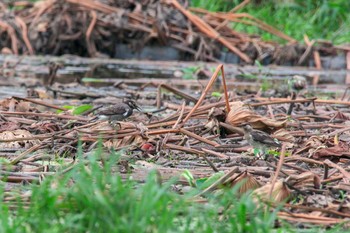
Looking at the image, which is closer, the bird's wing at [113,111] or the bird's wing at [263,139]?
the bird's wing at [263,139]

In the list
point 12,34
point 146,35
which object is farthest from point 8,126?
point 12,34

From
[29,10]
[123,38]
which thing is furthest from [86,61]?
[29,10]

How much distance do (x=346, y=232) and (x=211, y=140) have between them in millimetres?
→ 2521

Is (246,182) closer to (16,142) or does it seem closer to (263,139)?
(263,139)

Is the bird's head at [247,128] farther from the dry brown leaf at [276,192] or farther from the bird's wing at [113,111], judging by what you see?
the dry brown leaf at [276,192]

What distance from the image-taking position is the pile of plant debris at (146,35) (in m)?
15.6

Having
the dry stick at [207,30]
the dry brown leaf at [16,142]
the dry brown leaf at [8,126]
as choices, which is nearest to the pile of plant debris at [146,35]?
the dry stick at [207,30]

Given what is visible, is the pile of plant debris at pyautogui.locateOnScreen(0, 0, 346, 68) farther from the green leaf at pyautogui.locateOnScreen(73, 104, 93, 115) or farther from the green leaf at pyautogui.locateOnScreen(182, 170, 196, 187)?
the green leaf at pyautogui.locateOnScreen(182, 170, 196, 187)

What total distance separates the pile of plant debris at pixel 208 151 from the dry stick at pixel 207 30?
7841 millimetres

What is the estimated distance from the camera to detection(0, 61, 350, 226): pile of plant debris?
4258mm

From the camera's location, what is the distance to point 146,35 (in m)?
15.9

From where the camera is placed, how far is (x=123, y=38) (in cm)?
1625

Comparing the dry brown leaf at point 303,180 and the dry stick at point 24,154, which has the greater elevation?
the dry brown leaf at point 303,180

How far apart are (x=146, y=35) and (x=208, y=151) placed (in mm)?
10533
